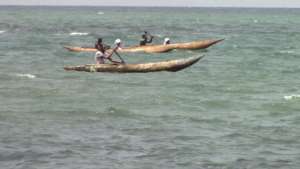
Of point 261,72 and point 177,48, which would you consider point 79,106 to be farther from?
point 177,48

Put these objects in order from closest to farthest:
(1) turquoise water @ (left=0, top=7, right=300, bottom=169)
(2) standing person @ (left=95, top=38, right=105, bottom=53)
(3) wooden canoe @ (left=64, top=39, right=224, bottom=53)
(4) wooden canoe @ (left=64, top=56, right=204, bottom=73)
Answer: (1) turquoise water @ (left=0, top=7, right=300, bottom=169), (2) standing person @ (left=95, top=38, right=105, bottom=53), (4) wooden canoe @ (left=64, top=56, right=204, bottom=73), (3) wooden canoe @ (left=64, top=39, right=224, bottom=53)

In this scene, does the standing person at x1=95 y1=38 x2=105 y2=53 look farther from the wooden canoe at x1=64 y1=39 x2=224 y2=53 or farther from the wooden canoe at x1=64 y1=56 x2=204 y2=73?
the wooden canoe at x1=64 y1=39 x2=224 y2=53

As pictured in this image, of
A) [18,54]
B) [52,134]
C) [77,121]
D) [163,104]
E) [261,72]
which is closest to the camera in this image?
[52,134]

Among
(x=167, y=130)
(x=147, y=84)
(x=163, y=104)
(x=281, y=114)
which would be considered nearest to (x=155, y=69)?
(x=147, y=84)

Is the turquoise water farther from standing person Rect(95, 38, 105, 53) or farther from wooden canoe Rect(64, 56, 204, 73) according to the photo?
standing person Rect(95, 38, 105, 53)

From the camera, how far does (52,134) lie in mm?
17500

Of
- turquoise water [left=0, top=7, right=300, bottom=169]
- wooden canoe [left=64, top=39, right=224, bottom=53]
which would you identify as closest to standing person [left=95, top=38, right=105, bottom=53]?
turquoise water [left=0, top=7, right=300, bottom=169]

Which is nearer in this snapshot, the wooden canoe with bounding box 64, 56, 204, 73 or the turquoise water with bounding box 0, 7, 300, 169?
the turquoise water with bounding box 0, 7, 300, 169

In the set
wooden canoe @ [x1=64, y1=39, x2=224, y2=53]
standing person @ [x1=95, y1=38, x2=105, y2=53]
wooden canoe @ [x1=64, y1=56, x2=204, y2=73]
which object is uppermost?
standing person @ [x1=95, y1=38, x2=105, y2=53]

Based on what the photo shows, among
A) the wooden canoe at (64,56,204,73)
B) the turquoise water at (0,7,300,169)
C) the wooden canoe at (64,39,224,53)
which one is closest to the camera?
the turquoise water at (0,7,300,169)

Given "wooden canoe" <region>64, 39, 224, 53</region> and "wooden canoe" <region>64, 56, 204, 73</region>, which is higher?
"wooden canoe" <region>64, 56, 204, 73</region>

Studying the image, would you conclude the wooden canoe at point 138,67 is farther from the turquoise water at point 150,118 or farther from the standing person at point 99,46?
the standing person at point 99,46

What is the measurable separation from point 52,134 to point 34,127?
3.55 feet

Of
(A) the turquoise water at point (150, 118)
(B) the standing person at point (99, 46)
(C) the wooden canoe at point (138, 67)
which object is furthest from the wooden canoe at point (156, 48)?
(B) the standing person at point (99, 46)
